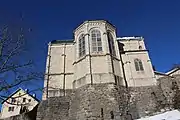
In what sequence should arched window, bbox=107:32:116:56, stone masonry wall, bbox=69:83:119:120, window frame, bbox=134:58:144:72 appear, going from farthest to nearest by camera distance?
window frame, bbox=134:58:144:72, arched window, bbox=107:32:116:56, stone masonry wall, bbox=69:83:119:120

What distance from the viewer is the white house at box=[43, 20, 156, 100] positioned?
18438mm

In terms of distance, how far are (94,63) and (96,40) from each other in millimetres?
3135

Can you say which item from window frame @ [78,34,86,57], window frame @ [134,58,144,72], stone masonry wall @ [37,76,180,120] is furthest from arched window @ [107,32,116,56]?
stone masonry wall @ [37,76,180,120]

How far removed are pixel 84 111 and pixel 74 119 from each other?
1.44m

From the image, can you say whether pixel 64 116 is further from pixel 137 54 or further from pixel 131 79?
pixel 137 54

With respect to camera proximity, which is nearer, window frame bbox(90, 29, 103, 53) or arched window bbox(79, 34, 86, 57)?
window frame bbox(90, 29, 103, 53)

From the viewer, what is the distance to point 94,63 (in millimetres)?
18766

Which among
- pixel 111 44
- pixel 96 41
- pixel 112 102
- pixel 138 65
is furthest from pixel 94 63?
pixel 138 65

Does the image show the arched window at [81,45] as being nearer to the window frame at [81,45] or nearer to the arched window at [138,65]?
the window frame at [81,45]

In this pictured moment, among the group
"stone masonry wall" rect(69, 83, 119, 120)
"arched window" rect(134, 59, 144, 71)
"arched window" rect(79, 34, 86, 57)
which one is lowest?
"stone masonry wall" rect(69, 83, 119, 120)

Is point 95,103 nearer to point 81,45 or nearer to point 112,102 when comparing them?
point 112,102

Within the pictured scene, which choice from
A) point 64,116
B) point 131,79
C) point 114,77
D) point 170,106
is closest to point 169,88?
point 170,106

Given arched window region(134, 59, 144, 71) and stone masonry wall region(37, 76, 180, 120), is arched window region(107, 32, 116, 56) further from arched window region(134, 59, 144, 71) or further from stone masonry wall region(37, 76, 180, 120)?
stone masonry wall region(37, 76, 180, 120)

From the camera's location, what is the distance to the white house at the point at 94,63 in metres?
18.4
